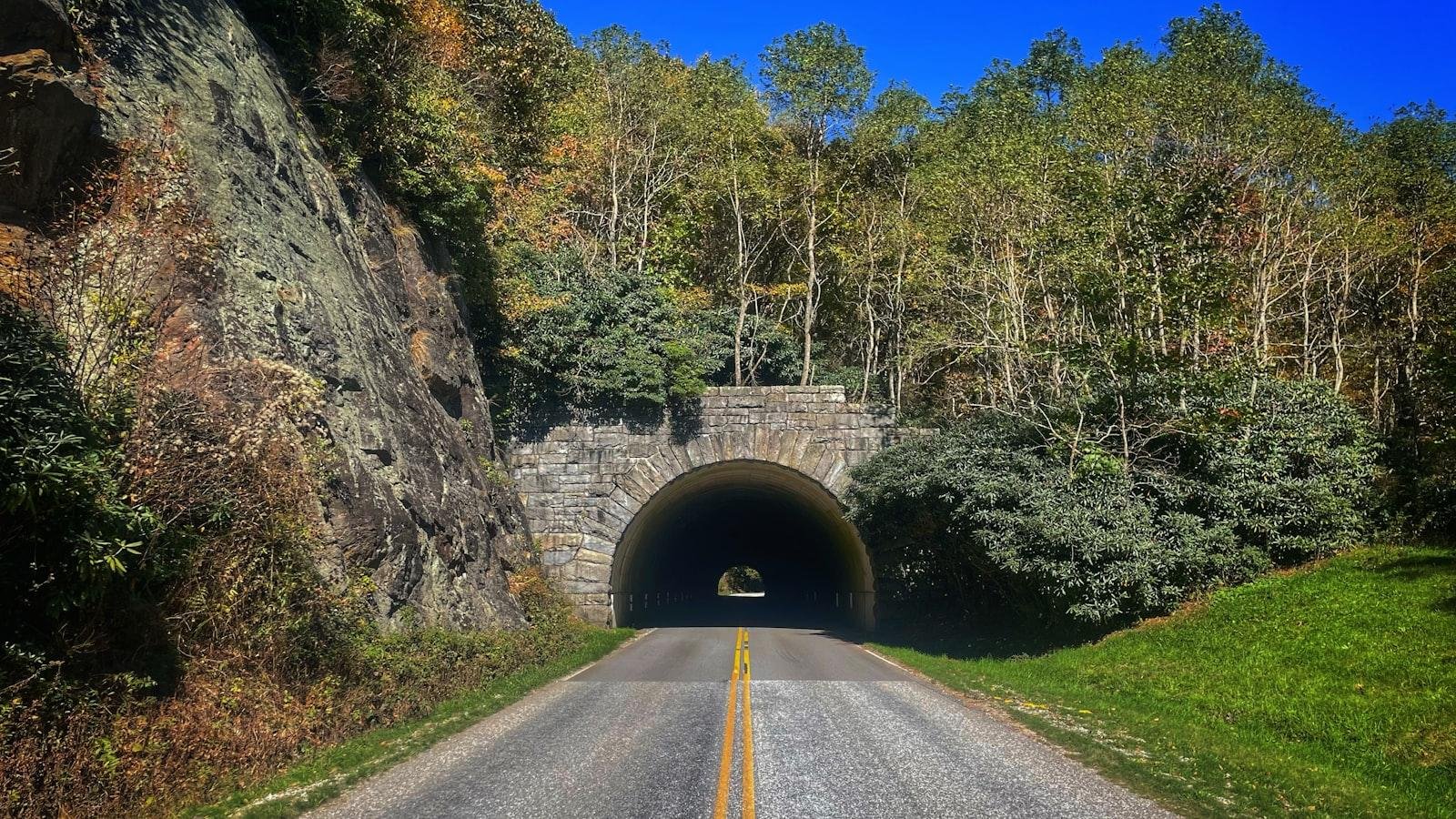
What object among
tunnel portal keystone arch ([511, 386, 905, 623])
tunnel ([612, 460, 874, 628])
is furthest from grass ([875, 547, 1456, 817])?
tunnel ([612, 460, 874, 628])

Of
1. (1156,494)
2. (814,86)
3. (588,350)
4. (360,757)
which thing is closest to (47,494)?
(360,757)

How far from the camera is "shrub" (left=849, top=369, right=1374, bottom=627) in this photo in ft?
62.7

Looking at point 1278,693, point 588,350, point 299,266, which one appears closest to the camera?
point 1278,693

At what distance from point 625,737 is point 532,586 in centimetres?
1174

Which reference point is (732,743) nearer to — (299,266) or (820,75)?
(299,266)

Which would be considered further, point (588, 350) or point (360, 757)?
point (588, 350)

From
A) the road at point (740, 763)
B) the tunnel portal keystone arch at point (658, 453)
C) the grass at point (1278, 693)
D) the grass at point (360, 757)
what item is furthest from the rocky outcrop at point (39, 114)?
the tunnel portal keystone arch at point (658, 453)

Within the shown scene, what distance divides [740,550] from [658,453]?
26.1m

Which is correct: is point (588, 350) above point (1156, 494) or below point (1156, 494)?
above

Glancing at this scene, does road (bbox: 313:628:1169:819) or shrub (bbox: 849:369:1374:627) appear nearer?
road (bbox: 313:628:1169:819)

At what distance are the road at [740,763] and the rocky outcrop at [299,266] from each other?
3.64m

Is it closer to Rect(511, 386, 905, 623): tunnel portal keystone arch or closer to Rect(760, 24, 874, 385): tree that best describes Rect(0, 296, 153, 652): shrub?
Rect(511, 386, 905, 623): tunnel portal keystone arch

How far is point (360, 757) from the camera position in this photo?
1022cm

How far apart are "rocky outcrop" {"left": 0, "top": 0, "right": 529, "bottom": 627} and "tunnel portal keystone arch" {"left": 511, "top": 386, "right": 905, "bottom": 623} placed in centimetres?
707
